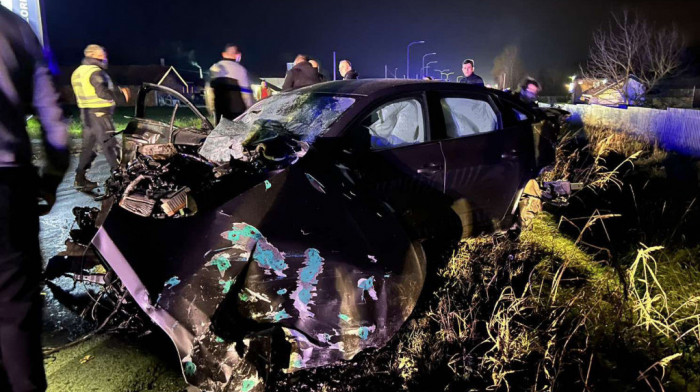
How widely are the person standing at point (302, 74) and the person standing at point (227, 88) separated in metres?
0.75

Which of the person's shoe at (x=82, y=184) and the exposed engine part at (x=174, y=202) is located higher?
the exposed engine part at (x=174, y=202)

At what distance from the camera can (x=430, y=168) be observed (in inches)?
134

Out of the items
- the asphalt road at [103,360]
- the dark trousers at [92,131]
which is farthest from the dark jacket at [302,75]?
the asphalt road at [103,360]

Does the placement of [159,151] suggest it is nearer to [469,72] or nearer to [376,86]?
[376,86]

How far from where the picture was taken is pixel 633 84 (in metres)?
35.7

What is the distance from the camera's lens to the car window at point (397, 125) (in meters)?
3.58

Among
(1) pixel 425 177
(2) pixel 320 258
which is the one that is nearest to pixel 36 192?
(2) pixel 320 258

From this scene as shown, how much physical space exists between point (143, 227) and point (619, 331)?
262cm

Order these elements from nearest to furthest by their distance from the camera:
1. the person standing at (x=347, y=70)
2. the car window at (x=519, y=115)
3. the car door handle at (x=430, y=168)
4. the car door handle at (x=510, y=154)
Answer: the car door handle at (x=430, y=168) → the car door handle at (x=510, y=154) → the car window at (x=519, y=115) → the person standing at (x=347, y=70)

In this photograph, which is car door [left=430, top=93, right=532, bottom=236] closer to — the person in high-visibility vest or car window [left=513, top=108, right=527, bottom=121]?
car window [left=513, top=108, right=527, bottom=121]

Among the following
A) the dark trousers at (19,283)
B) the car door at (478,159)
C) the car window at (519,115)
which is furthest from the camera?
the car window at (519,115)

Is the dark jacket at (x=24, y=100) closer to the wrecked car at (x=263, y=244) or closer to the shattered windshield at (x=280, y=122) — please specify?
the wrecked car at (x=263, y=244)

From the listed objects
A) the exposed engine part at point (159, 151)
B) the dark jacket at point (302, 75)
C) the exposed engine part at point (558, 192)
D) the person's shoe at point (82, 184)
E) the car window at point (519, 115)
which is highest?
the dark jacket at point (302, 75)

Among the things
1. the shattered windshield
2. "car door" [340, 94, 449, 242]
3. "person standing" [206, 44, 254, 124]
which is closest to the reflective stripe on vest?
"person standing" [206, 44, 254, 124]
